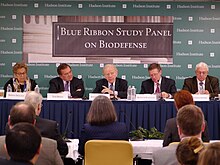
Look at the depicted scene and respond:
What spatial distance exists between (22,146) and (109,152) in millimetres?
1365

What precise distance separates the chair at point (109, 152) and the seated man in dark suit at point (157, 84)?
3559 millimetres

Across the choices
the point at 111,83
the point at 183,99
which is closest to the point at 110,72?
the point at 111,83

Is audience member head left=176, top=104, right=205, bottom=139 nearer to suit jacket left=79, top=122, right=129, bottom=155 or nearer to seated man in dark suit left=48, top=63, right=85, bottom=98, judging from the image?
suit jacket left=79, top=122, right=129, bottom=155

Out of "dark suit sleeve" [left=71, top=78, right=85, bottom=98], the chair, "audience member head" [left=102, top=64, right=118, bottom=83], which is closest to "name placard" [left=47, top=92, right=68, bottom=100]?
"dark suit sleeve" [left=71, top=78, right=85, bottom=98]

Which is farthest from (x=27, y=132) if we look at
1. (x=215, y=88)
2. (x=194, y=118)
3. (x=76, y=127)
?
(x=215, y=88)

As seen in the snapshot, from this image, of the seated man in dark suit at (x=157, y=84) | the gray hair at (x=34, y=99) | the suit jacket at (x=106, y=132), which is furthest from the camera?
the seated man in dark suit at (x=157, y=84)

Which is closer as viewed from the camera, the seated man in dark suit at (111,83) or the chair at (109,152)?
the chair at (109,152)

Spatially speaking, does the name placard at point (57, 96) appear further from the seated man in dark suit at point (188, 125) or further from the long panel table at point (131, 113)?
the seated man in dark suit at point (188, 125)

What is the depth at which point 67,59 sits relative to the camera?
8398mm

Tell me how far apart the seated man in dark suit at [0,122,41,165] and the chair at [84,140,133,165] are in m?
1.26

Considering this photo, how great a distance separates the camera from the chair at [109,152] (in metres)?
3.58

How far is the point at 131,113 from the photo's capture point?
6.12 metres

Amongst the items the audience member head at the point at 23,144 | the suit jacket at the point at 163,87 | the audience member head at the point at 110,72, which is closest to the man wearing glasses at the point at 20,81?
the audience member head at the point at 110,72

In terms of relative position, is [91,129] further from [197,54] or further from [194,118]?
[197,54]
